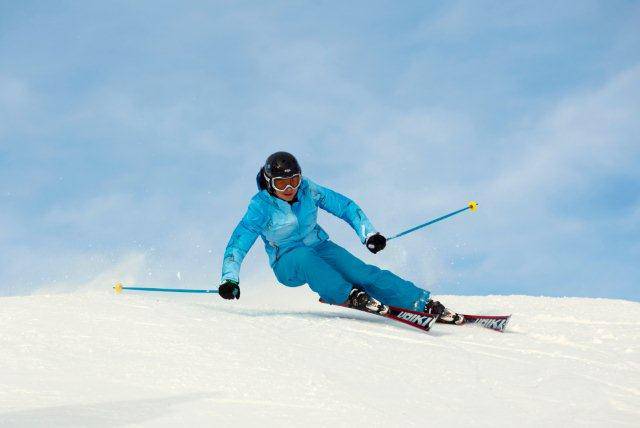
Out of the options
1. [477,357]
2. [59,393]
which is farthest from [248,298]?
[59,393]

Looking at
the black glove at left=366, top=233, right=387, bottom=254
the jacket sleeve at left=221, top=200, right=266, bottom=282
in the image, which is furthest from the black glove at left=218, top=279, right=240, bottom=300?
the black glove at left=366, top=233, right=387, bottom=254

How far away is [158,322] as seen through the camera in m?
4.76

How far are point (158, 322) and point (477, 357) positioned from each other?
7.53 ft

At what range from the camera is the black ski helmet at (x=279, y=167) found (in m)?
5.84

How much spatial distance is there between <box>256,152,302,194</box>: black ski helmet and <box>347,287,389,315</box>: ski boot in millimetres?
1177

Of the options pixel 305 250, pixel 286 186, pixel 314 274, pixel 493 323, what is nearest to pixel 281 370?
pixel 314 274

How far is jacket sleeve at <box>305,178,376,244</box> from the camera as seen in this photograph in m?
6.35

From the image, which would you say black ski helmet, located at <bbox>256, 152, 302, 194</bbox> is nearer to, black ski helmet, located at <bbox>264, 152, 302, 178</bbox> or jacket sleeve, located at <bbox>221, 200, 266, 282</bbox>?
black ski helmet, located at <bbox>264, 152, 302, 178</bbox>

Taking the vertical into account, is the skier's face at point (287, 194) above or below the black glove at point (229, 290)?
above

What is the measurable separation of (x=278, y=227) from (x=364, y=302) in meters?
1.02

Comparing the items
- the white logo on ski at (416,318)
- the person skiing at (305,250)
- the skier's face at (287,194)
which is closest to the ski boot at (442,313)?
the person skiing at (305,250)

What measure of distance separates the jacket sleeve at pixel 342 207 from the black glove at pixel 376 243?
0.12 m

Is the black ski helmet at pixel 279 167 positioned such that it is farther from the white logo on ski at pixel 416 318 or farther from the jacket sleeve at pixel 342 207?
the white logo on ski at pixel 416 318

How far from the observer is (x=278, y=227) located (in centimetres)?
602
